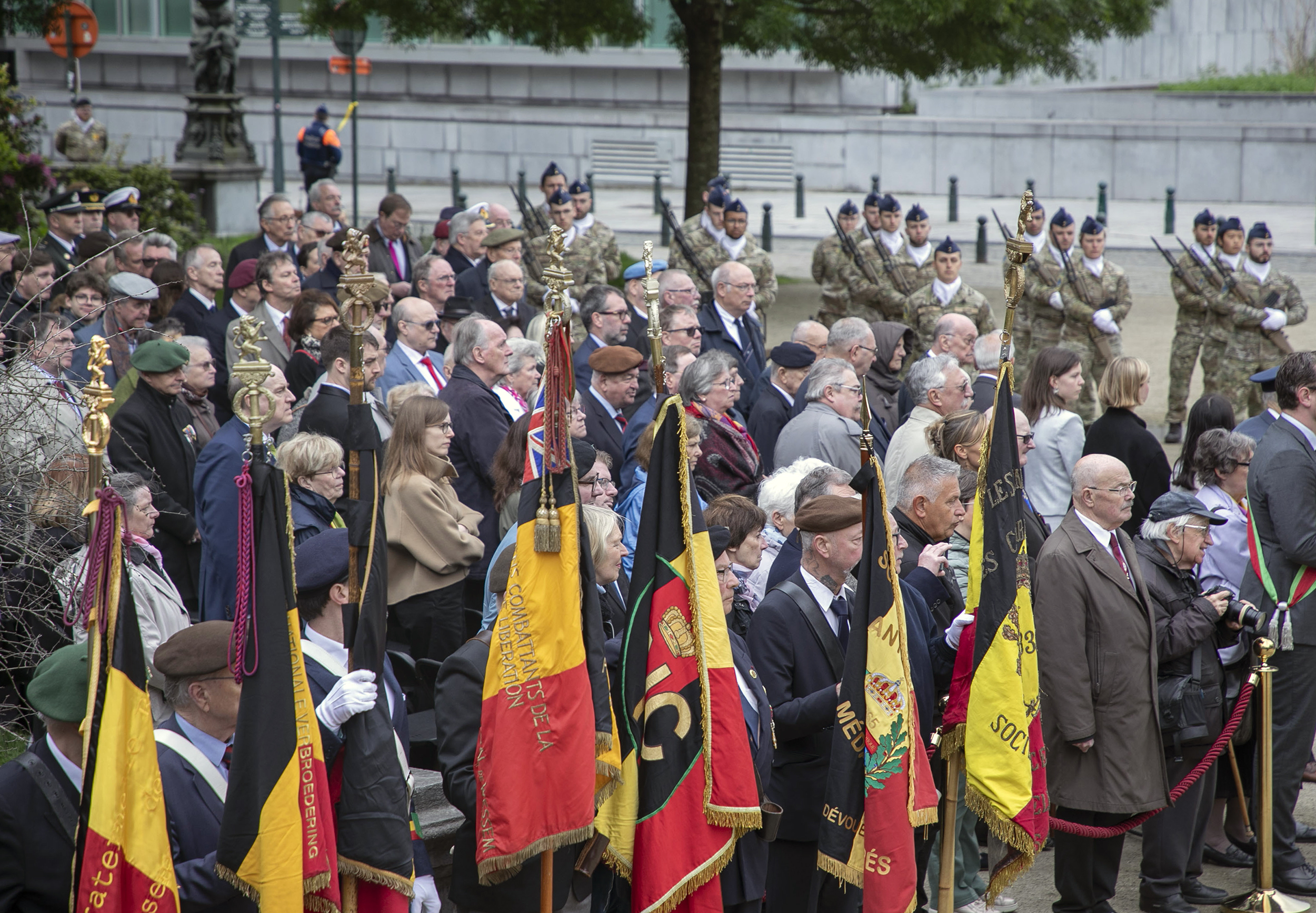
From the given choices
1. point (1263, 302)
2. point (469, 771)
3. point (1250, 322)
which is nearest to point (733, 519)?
point (469, 771)

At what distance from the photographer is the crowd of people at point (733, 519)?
455cm

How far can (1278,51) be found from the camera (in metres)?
37.8

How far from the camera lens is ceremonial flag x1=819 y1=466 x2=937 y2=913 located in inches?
181

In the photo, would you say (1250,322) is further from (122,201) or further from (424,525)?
(122,201)

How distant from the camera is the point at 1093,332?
13.1 metres

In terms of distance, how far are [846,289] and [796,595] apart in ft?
31.1

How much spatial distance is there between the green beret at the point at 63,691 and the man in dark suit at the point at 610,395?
3.92 metres

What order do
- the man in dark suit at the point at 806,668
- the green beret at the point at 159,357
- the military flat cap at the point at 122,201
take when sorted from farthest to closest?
the military flat cap at the point at 122,201, the green beret at the point at 159,357, the man in dark suit at the point at 806,668

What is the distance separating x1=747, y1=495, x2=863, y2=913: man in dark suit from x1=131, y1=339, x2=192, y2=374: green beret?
3.48 m

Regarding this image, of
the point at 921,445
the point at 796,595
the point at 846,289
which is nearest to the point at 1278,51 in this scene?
the point at 846,289

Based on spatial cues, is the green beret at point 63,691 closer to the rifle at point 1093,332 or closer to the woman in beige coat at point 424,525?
the woman in beige coat at point 424,525

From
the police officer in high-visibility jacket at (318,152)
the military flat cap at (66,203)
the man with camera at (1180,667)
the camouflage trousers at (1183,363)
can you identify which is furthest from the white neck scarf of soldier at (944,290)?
the police officer in high-visibility jacket at (318,152)

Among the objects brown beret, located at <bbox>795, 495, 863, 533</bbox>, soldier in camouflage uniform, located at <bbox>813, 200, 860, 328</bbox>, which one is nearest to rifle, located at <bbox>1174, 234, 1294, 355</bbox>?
soldier in camouflage uniform, located at <bbox>813, 200, 860, 328</bbox>

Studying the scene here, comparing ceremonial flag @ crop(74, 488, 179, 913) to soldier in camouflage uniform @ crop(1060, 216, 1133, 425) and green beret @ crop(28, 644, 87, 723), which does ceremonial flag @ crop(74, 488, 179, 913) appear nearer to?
green beret @ crop(28, 644, 87, 723)
